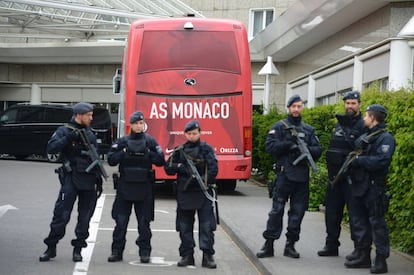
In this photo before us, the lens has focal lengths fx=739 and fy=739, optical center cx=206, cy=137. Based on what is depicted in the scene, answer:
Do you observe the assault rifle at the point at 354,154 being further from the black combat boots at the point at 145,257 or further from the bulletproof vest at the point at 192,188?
the black combat boots at the point at 145,257

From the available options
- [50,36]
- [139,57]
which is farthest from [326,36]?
[50,36]

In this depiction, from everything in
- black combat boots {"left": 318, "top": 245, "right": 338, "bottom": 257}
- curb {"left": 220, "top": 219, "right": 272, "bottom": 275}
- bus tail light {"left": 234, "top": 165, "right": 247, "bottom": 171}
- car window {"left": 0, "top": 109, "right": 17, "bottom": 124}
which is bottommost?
curb {"left": 220, "top": 219, "right": 272, "bottom": 275}

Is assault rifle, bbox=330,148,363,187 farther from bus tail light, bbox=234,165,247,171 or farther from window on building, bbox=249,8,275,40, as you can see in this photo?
window on building, bbox=249,8,275,40

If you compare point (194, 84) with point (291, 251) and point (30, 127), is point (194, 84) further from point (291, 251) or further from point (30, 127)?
point (30, 127)

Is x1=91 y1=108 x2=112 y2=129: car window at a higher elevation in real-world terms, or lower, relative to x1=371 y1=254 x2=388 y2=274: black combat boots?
higher

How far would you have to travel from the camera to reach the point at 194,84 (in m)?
15.9

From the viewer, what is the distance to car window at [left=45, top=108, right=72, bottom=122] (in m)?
28.2

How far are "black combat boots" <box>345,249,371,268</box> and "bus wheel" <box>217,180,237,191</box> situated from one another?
9.33 meters

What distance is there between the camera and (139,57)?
15.8m

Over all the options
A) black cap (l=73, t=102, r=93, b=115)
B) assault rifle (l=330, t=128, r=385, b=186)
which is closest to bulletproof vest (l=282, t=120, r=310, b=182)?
assault rifle (l=330, t=128, r=385, b=186)

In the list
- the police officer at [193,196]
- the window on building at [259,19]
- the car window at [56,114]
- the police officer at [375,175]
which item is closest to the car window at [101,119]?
the car window at [56,114]

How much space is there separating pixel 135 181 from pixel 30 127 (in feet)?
66.3

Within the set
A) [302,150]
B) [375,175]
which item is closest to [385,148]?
[375,175]

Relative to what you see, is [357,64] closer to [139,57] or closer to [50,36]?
[139,57]
